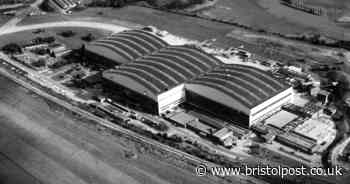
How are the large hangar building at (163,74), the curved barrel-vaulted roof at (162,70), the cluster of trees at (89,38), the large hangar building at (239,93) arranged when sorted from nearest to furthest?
the large hangar building at (239,93)
the large hangar building at (163,74)
the curved barrel-vaulted roof at (162,70)
the cluster of trees at (89,38)

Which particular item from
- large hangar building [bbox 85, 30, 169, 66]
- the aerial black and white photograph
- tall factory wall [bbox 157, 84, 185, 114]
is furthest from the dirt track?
large hangar building [bbox 85, 30, 169, 66]

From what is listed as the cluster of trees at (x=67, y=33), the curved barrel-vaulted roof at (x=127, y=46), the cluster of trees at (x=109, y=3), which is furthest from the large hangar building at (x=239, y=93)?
the cluster of trees at (x=109, y=3)

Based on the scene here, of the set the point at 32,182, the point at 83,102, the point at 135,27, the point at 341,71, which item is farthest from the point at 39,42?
the point at 341,71

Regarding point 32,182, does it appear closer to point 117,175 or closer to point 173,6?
point 117,175

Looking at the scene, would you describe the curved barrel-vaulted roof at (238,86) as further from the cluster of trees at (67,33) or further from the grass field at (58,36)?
the cluster of trees at (67,33)

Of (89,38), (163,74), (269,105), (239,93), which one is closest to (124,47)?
(163,74)

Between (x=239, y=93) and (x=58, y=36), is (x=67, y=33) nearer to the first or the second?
(x=58, y=36)

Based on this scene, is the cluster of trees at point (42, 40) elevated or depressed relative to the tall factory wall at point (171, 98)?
elevated

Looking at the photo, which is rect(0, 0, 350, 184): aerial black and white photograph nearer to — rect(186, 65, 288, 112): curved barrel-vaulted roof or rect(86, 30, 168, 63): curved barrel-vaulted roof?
rect(186, 65, 288, 112): curved barrel-vaulted roof
